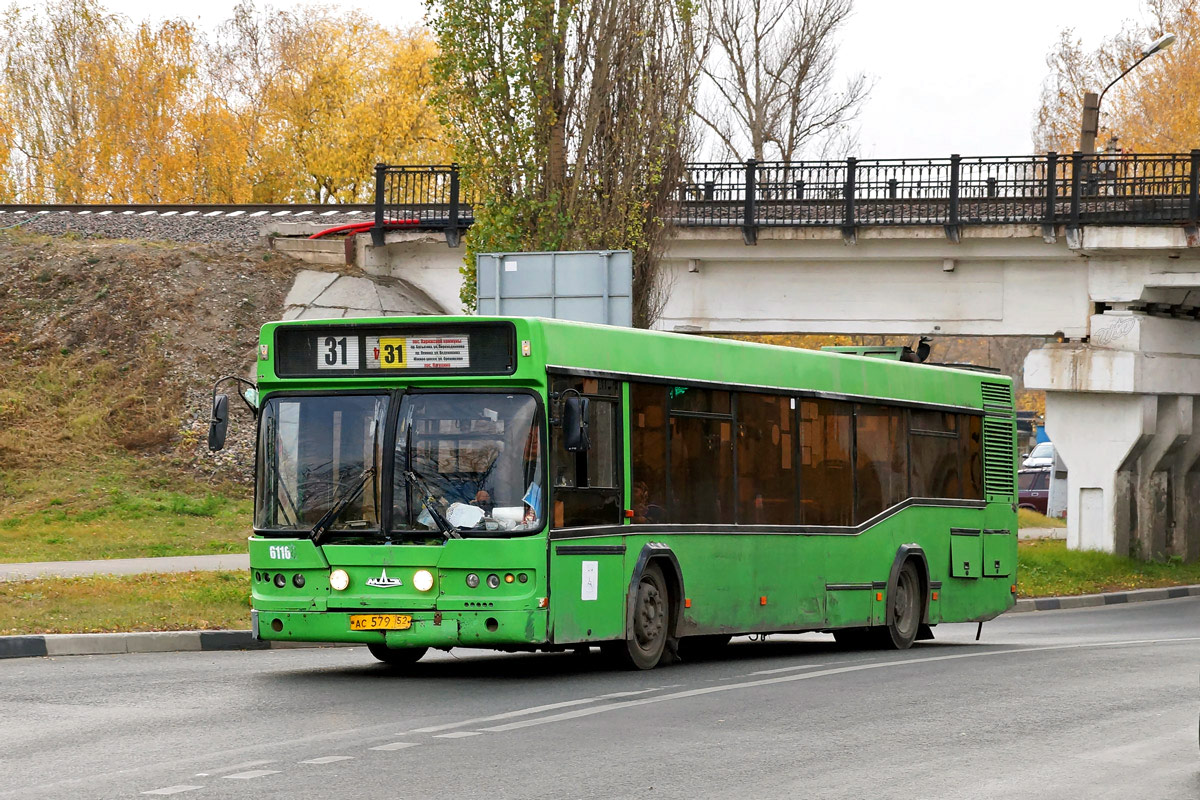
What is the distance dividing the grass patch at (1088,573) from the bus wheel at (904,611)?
1086cm

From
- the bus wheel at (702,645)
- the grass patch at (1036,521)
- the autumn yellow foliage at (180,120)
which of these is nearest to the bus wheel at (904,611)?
the bus wheel at (702,645)

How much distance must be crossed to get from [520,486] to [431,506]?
0.64 meters

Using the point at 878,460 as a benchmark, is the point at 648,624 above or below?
below

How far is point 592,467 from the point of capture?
13.2 metres

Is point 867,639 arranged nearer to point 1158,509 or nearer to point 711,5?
point 1158,509

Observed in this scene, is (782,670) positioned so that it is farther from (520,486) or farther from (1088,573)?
(1088,573)

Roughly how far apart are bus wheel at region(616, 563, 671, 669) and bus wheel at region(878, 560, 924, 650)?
3.95 m

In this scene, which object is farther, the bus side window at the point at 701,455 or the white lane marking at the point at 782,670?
the bus side window at the point at 701,455

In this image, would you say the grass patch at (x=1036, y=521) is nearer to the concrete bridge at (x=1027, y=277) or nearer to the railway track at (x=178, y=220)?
the concrete bridge at (x=1027, y=277)

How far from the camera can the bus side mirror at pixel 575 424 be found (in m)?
12.4

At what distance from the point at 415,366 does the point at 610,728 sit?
12.3 ft

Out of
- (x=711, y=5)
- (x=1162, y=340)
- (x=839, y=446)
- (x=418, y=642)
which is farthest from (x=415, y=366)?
(x=711, y=5)

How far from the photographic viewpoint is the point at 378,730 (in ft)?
32.9

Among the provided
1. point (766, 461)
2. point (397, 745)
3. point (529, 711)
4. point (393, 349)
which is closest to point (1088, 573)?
point (766, 461)
